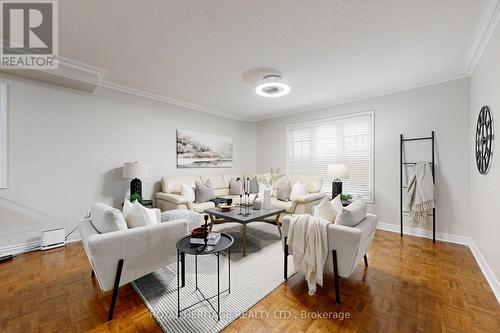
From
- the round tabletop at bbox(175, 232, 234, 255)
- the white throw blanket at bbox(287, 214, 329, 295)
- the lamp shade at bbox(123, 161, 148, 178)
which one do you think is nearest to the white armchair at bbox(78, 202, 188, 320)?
the round tabletop at bbox(175, 232, 234, 255)

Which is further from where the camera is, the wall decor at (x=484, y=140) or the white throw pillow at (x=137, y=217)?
the wall decor at (x=484, y=140)

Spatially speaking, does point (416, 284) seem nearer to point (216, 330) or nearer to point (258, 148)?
point (216, 330)

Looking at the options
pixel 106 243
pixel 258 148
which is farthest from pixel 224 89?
pixel 106 243

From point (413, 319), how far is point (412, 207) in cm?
240

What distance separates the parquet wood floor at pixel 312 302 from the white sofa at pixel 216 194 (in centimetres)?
144

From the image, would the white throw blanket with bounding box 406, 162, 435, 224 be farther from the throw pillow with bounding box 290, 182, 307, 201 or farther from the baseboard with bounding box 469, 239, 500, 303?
the throw pillow with bounding box 290, 182, 307, 201

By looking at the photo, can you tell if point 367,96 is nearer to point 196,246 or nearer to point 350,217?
point 350,217

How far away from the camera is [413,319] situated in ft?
5.49

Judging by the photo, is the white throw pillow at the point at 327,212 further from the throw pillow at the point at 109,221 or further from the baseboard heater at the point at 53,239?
the baseboard heater at the point at 53,239

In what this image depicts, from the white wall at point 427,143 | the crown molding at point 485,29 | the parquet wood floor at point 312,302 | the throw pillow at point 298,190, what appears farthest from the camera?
the throw pillow at point 298,190

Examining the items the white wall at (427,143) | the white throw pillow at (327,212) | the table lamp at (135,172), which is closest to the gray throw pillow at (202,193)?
the table lamp at (135,172)

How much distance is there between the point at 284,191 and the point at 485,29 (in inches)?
137

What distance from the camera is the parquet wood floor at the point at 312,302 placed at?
5.29 feet

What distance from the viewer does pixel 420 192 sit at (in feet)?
11.3
